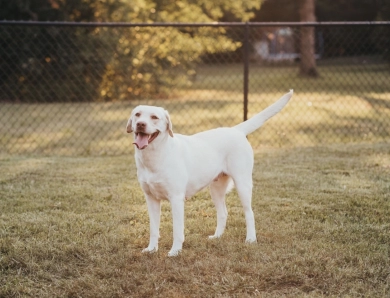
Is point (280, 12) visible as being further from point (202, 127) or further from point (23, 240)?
point (23, 240)

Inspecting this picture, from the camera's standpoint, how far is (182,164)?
11.7ft

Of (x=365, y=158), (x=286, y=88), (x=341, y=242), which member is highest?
(x=341, y=242)

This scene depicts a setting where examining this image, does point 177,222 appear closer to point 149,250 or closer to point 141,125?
point 149,250

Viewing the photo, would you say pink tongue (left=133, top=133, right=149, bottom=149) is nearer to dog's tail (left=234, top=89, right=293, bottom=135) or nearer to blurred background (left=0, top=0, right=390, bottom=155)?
dog's tail (left=234, top=89, right=293, bottom=135)

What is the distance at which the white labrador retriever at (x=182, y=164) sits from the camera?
11.2 feet

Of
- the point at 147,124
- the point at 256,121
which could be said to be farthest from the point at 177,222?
the point at 256,121

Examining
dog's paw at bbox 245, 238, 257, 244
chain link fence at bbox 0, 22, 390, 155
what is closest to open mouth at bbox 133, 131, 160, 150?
dog's paw at bbox 245, 238, 257, 244

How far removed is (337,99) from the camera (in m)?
13.1

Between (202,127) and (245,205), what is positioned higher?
(245,205)

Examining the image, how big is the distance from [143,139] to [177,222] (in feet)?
1.94

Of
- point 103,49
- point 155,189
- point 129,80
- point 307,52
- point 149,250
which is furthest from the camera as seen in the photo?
point 307,52

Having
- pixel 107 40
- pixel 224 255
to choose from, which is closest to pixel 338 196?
pixel 224 255

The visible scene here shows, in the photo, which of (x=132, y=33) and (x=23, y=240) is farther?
(x=132, y=33)

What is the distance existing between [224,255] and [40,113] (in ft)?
28.4
